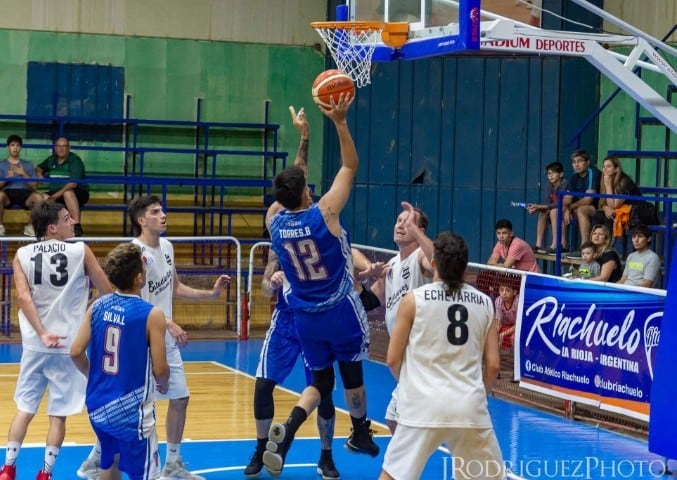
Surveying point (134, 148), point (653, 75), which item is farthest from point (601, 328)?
point (134, 148)

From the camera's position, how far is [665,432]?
9211 millimetres

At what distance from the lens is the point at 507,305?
12.6 metres

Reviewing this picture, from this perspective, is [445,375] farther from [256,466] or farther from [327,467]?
[256,466]

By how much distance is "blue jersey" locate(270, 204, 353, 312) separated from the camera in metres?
8.26

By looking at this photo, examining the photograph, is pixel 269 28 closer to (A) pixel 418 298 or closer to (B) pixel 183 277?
(B) pixel 183 277

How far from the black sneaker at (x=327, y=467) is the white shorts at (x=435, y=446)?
2.44 metres

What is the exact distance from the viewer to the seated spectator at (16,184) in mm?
18438

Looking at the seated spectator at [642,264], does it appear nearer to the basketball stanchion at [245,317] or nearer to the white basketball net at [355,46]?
the white basketball net at [355,46]

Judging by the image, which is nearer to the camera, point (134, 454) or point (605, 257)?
point (134, 454)

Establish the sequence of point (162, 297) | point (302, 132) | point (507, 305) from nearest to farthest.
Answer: point (302, 132)
point (162, 297)
point (507, 305)

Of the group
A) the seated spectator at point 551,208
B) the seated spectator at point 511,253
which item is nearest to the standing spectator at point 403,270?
the seated spectator at point 511,253

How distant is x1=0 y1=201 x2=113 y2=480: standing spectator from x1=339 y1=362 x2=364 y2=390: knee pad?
1750 mm

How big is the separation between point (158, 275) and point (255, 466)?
158 centimetres

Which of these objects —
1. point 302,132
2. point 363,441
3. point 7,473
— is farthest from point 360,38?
point 7,473
